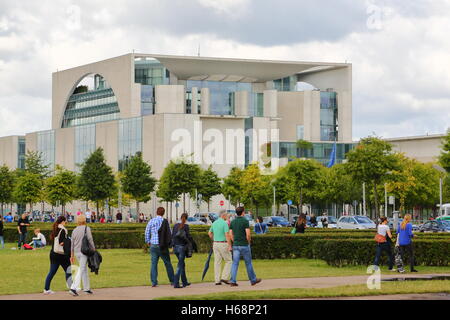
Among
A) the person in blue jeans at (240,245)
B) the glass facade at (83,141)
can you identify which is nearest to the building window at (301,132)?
the glass facade at (83,141)

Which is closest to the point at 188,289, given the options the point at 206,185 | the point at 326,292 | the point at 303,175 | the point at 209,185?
the point at 326,292

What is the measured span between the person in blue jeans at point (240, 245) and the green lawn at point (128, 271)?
2.09m

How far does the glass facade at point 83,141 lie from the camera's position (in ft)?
399

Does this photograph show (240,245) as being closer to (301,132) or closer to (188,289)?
(188,289)

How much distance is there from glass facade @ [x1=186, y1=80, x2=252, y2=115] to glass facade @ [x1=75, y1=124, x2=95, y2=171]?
14.1 m

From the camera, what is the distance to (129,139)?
114 metres

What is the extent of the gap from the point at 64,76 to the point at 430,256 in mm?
107771

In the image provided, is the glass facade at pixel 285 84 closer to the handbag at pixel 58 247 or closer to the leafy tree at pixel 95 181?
the leafy tree at pixel 95 181

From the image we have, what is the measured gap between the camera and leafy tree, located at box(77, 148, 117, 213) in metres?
87.6

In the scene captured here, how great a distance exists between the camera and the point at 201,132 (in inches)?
4313

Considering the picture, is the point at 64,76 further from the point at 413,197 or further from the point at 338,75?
the point at 413,197

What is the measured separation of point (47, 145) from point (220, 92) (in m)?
25.1

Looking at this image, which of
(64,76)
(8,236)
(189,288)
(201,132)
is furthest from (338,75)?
(189,288)

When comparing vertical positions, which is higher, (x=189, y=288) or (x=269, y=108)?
(x=269, y=108)
